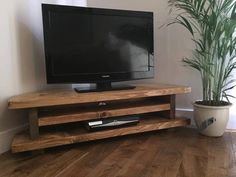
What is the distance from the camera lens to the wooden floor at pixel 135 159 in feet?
4.39

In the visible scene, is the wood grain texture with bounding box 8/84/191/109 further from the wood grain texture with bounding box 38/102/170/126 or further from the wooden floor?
the wooden floor

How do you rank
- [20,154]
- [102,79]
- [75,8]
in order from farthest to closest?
[102,79]
[75,8]
[20,154]

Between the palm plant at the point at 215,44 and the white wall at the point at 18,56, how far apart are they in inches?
46.7

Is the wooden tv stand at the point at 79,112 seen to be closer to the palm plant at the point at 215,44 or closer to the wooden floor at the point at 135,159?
the wooden floor at the point at 135,159

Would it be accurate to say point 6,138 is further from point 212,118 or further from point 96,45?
point 212,118

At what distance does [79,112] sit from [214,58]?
1.17 metres

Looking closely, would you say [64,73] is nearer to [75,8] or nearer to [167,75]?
[75,8]

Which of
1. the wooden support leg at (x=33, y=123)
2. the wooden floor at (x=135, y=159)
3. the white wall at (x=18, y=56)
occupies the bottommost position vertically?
the wooden floor at (x=135, y=159)

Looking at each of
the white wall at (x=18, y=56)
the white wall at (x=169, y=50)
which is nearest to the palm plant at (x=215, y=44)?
the white wall at (x=169, y=50)

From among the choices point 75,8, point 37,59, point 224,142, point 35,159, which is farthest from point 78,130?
point 224,142

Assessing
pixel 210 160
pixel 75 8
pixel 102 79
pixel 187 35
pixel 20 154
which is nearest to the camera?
pixel 210 160

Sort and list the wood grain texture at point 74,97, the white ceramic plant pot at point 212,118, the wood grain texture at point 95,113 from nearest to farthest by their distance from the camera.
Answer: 1. the wood grain texture at point 74,97
2. the wood grain texture at point 95,113
3. the white ceramic plant pot at point 212,118

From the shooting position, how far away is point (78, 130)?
69.1 inches

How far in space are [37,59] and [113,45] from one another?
Result: 2.07ft
